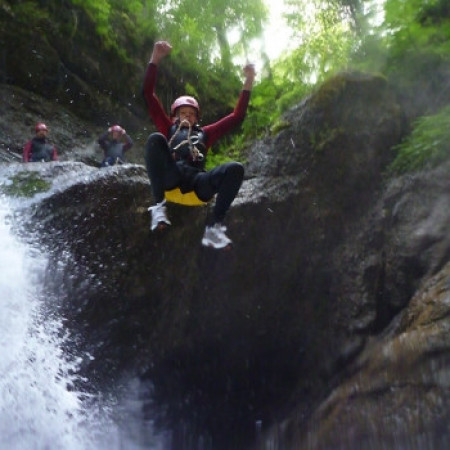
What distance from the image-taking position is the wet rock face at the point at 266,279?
6.18 metres

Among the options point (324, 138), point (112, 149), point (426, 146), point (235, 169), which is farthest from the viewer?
point (112, 149)

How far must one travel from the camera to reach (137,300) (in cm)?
648

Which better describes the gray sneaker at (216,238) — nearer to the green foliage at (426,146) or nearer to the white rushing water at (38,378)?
the white rushing water at (38,378)

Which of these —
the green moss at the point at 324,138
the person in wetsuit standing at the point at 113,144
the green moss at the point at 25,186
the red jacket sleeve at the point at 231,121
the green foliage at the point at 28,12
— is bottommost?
the green moss at the point at 25,186

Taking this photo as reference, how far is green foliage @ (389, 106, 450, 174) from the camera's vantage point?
7066 mm

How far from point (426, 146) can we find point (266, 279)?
2.80m

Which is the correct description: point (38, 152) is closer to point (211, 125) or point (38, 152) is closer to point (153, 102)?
point (153, 102)

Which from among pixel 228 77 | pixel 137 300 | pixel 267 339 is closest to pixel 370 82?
pixel 267 339

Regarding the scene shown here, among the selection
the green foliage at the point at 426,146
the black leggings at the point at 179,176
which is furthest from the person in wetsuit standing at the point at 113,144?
the green foliage at the point at 426,146

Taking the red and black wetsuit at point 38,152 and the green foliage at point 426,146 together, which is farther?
the red and black wetsuit at point 38,152

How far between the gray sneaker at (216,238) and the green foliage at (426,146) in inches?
125

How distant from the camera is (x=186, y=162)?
18.8 feet

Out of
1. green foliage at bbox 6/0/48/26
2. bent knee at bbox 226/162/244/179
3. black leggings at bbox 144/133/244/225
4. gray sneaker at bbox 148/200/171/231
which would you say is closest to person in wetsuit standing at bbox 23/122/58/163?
green foliage at bbox 6/0/48/26

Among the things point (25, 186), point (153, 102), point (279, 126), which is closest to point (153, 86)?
point (153, 102)
